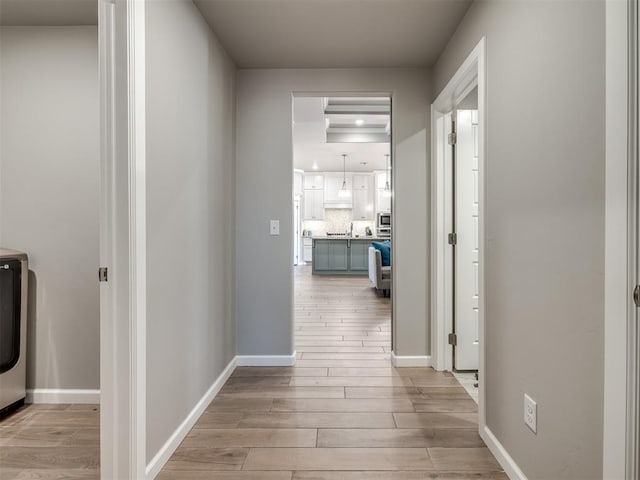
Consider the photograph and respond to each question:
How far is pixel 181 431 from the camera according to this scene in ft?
5.92

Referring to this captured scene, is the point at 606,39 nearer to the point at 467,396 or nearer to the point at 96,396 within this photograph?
the point at 467,396

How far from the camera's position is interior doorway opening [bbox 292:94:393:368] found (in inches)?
140

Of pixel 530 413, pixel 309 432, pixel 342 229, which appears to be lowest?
pixel 309 432

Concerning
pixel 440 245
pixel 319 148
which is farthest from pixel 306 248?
pixel 440 245

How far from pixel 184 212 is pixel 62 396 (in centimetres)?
153

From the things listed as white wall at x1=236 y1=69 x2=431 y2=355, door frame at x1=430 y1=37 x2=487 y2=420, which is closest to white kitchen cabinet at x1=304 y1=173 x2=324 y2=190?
white wall at x1=236 y1=69 x2=431 y2=355

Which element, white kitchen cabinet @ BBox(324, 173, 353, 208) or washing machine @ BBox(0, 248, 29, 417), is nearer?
washing machine @ BBox(0, 248, 29, 417)

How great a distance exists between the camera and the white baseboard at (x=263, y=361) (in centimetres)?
290

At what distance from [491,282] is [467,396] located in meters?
1.02

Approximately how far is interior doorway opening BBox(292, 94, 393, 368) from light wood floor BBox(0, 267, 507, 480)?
0.41 metres

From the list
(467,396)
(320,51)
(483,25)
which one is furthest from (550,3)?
(467,396)

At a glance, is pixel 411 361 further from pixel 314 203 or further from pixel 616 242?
pixel 314 203

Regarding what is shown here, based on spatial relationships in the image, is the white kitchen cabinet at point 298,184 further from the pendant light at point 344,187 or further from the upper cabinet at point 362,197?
the upper cabinet at point 362,197

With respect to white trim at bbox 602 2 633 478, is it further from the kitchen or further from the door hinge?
the kitchen
